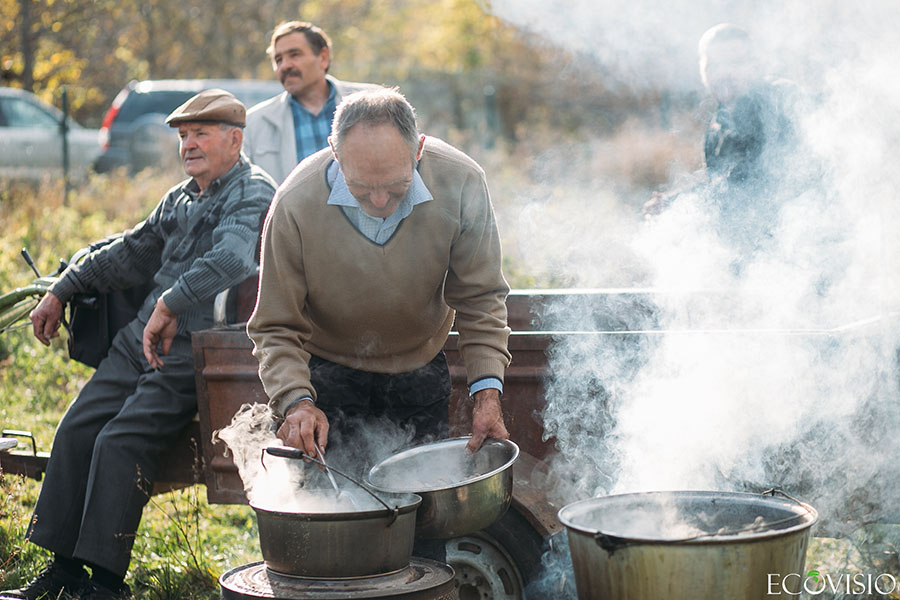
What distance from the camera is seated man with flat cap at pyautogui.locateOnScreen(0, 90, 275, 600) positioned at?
443 centimetres

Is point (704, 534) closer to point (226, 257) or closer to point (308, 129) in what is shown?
point (226, 257)

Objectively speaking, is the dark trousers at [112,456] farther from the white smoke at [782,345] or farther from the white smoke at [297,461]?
the white smoke at [782,345]

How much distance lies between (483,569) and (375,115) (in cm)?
177

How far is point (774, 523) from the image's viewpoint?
2801 millimetres

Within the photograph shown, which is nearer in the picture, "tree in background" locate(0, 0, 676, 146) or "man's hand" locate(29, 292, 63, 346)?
"man's hand" locate(29, 292, 63, 346)

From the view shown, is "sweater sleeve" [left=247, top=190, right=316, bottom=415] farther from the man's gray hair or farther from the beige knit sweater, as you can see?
the man's gray hair

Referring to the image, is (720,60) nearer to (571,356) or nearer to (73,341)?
(571,356)

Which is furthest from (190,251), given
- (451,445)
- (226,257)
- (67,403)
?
(67,403)

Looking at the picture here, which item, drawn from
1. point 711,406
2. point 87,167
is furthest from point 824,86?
point 87,167

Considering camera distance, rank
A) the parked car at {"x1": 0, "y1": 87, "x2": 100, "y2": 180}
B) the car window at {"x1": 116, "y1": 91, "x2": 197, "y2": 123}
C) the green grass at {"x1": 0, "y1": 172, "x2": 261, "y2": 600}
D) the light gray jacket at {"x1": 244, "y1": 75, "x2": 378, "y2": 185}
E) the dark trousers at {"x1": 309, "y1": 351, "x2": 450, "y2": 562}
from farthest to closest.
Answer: the car window at {"x1": 116, "y1": 91, "x2": 197, "y2": 123}, the parked car at {"x1": 0, "y1": 87, "x2": 100, "y2": 180}, the light gray jacket at {"x1": 244, "y1": 75, "x2": 378, "y2": 185}, the green grass at {"x1": 0, "y1": 172, "x2": 261, "y2": 600}, the dark trousers at {"x1": 309, "y1": 351, "x2": 450, "y2": 562}

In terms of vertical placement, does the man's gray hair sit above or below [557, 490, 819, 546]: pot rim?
above

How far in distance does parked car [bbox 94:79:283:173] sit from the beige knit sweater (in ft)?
41.4

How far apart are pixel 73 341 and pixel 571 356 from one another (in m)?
2.49

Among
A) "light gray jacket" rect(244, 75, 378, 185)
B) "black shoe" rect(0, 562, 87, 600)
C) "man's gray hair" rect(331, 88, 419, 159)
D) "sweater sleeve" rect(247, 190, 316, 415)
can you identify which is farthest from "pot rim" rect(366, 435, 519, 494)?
"light gray jacket" rect(244, 75, 378, 185)
